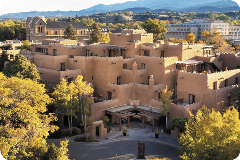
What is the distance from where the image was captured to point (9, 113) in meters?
30.2

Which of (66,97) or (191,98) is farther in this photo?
(191,98)

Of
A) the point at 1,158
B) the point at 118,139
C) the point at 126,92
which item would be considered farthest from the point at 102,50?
the point at 1,158

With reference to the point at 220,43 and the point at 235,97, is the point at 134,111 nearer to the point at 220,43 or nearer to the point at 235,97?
the point at 235,97

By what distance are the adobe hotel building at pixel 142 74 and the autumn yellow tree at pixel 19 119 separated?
1425cm

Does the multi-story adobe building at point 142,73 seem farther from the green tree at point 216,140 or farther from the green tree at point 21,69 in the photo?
the green tree at point 216,140

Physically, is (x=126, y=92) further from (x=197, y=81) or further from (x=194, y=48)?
(x=194, y=48)

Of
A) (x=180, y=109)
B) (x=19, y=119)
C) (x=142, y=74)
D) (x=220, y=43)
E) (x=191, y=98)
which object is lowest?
(x=180, y=109)

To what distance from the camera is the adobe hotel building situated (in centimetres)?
4572

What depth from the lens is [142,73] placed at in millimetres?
51969

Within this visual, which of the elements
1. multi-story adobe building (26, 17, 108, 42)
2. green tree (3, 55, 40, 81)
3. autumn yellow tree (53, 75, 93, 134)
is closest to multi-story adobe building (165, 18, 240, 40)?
multi-story adobe building (26, 17, 108, 42)

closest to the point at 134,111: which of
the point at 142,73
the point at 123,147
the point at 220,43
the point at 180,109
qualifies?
the point at 142,73

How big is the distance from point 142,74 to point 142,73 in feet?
0.56

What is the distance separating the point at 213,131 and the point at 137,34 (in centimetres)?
3325

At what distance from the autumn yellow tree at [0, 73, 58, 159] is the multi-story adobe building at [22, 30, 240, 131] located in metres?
14.6
